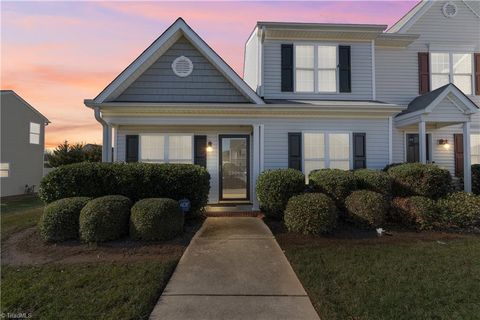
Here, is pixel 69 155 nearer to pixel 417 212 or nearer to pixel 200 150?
pixel 200 150

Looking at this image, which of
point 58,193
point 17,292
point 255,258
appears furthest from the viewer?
point 58,193

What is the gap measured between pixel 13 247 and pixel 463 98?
1333 centimetres

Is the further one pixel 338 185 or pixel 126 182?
pixel 338 185

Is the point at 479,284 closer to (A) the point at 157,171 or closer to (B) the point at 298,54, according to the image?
(A) the point at 157,171

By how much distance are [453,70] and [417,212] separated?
27.1ft

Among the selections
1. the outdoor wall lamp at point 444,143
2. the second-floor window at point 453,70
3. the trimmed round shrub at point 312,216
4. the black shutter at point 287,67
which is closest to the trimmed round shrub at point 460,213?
the trimmed round shrub at point 312,216

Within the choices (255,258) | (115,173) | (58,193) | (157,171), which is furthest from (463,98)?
(58,193)

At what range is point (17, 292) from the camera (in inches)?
163

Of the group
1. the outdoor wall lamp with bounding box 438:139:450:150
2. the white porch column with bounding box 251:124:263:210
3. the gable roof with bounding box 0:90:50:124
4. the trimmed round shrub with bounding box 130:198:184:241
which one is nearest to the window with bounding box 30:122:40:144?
the gable roof with bounding box 0:90:50:124

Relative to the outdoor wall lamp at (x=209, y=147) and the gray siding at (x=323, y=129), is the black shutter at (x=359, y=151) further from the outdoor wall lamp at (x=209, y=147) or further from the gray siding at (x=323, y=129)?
the outdoor wall lamp at (x=209, y=147)

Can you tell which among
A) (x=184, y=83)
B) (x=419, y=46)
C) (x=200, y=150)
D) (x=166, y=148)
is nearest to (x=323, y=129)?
(x=200, y=150)

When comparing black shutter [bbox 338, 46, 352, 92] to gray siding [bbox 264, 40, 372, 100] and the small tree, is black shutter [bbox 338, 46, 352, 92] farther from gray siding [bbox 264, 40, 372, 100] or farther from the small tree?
the small tree

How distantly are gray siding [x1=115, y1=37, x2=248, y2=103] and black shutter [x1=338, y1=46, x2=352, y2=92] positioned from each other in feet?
13.2

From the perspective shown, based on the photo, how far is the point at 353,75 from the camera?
1129 cm
